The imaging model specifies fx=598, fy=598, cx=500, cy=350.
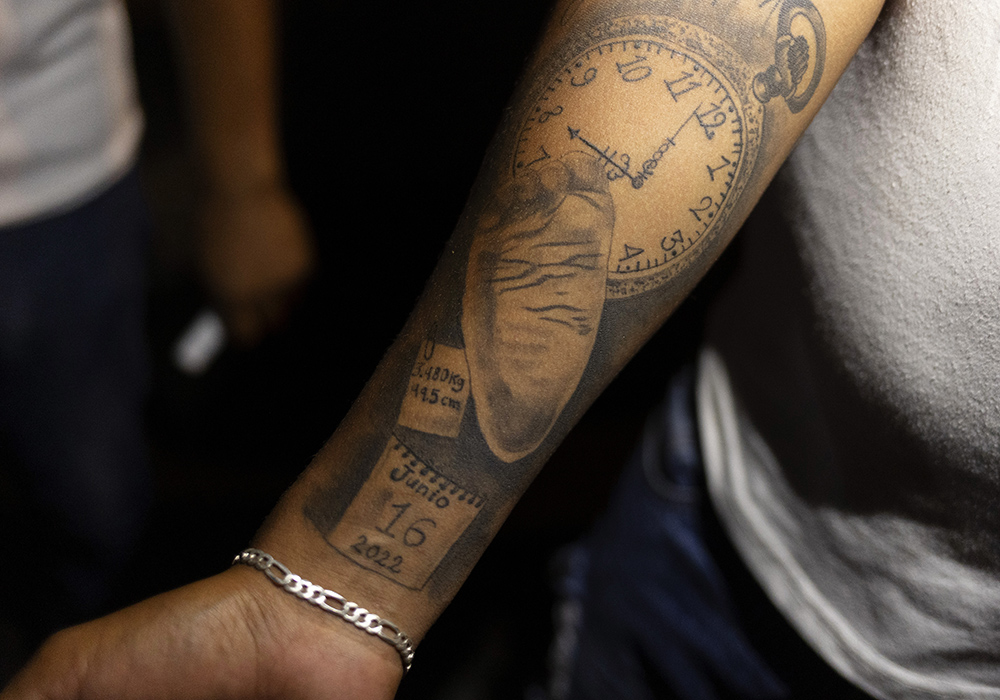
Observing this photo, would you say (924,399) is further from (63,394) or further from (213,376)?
(213,376)

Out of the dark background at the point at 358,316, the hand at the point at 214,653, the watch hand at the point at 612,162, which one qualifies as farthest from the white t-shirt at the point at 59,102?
the watch hand at the point at 612,162

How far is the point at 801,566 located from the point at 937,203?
0.50m

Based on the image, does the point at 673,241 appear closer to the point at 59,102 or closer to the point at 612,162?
the point at 612,162

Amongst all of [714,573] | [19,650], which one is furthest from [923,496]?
[19,650]

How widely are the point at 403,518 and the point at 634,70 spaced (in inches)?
18.7

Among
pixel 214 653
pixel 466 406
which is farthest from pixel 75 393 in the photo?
pixel 466 406

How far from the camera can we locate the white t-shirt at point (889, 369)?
21.3 inches

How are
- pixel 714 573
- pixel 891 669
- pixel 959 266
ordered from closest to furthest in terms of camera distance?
pixel 959 266, pixel 891 669, pixel 714 573

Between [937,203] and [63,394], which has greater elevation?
[937,203]

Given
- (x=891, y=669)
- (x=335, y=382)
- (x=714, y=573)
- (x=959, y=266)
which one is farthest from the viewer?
(x=335, y=382)

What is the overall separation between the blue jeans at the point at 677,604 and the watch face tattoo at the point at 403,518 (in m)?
0.54

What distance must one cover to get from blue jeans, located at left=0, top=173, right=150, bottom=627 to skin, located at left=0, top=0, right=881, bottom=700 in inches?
20.6

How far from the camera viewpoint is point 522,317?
563 mm

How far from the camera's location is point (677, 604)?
3.33 ft
